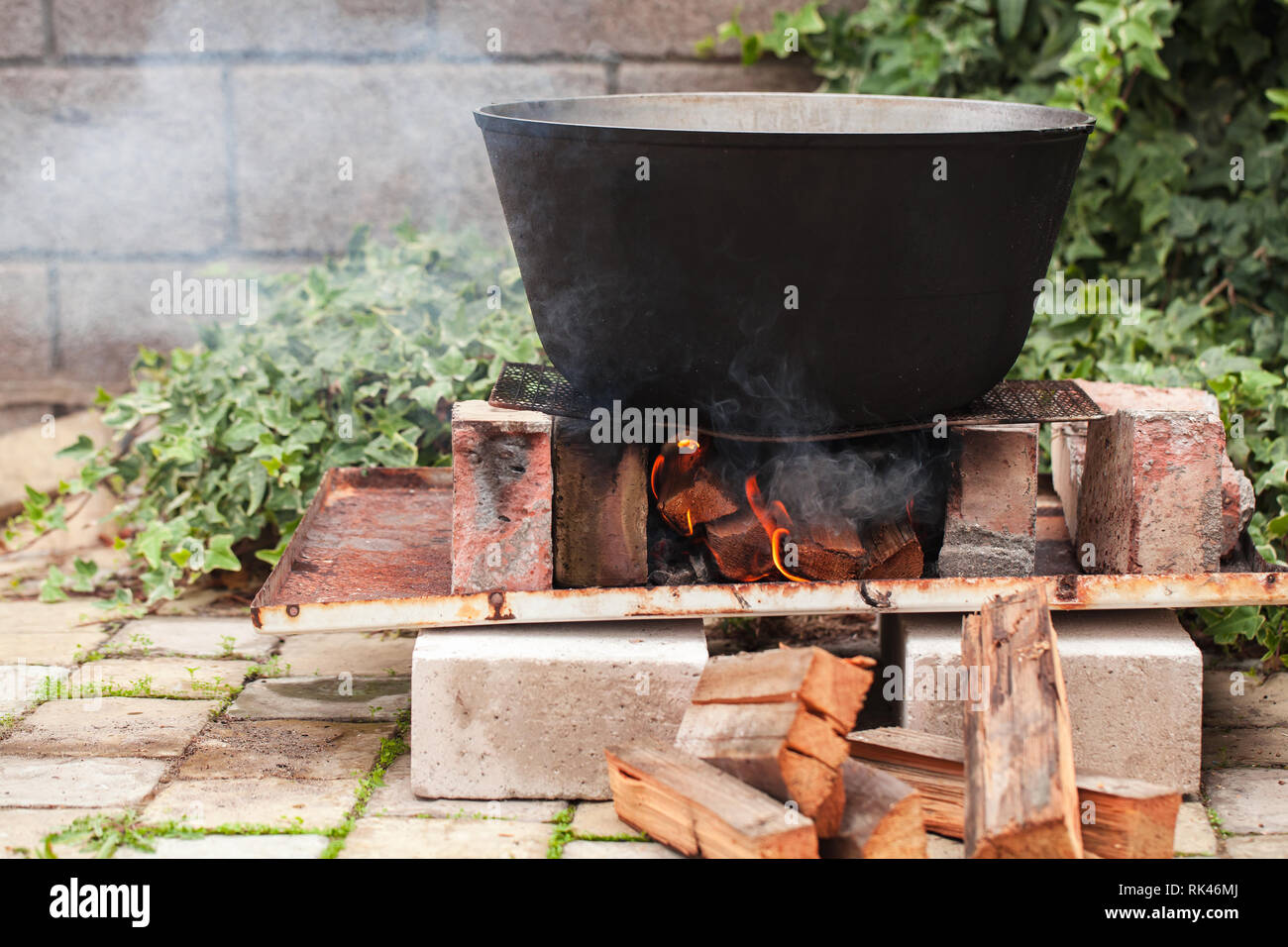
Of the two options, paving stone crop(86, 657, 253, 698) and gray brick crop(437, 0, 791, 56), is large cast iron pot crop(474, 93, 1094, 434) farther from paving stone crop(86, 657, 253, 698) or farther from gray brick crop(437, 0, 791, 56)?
gray brick crop(437, 0, 791, 56)

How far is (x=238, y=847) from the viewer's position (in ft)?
7.25

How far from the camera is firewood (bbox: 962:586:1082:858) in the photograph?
1.97 metres

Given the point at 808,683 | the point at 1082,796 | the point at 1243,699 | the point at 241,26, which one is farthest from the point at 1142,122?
the point at 241,26

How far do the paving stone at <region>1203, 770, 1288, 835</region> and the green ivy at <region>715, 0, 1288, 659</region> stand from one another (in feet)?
4.86

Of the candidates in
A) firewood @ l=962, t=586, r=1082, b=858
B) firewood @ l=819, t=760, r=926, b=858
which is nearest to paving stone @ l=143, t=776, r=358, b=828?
firewood @ l=819, t=760, r=926, b=858

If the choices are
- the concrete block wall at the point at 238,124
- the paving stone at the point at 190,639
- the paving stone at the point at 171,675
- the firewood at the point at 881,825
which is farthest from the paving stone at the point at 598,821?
the concrete block wall at the point at 238,124

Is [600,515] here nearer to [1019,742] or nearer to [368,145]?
[1019,742]

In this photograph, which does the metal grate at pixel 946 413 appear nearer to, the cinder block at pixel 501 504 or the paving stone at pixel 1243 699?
the cinder block at pixel 501 504

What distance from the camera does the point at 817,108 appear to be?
2934mm

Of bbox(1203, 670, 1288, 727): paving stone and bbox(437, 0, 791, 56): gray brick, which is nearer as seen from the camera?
bbox(1203, 670, 1288, 727): paving stone

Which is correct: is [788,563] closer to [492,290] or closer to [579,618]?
[579,618]

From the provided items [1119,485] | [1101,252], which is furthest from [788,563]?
[1101,252]

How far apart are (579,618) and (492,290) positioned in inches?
78.5

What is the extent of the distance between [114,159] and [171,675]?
2.59 meters
